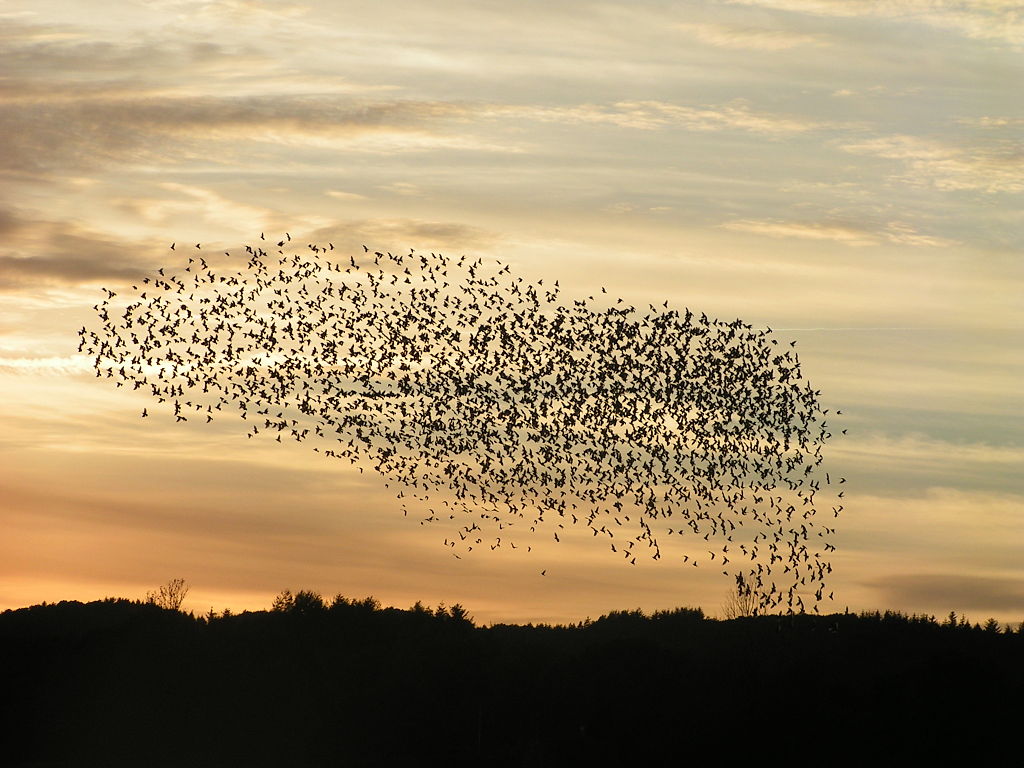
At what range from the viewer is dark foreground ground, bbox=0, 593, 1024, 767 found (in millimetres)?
46750

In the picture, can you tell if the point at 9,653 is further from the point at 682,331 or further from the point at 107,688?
the point at 682,331

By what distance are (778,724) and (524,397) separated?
22.1 metres

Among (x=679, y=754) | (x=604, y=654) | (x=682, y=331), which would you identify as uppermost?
(x=682, y=331)

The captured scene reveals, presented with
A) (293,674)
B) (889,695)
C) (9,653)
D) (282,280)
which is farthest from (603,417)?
(9,653)

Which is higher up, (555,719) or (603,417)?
(603,417)

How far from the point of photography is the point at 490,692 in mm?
52000

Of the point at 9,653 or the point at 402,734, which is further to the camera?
the point at 9,653

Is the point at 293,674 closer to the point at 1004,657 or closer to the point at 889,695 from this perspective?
the point at 889,695

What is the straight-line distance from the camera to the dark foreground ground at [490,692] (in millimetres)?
46750

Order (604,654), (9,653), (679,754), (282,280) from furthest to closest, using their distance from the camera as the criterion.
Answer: (9,653) < (604,654) < (679,754) < (282,280)

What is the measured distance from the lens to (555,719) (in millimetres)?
49469

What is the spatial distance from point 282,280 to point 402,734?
27.5 m

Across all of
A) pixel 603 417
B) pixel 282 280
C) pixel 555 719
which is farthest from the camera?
pixel 555 719

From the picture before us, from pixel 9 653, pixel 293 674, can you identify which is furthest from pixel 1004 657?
pixel 9 653
